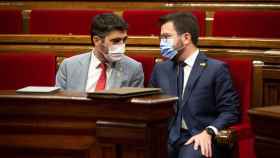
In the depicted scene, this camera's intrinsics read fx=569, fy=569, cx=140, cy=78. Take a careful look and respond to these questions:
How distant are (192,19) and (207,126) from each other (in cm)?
33

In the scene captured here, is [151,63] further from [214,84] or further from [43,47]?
[43,47]

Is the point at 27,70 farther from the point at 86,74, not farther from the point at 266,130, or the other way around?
the point at 266,130

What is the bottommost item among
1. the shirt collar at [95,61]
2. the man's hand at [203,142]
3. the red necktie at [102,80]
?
the man's hand at [203,142]

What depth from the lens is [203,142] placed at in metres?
1.43

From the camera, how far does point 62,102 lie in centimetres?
108

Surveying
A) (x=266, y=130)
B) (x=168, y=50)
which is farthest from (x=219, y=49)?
(x=266, y=130)

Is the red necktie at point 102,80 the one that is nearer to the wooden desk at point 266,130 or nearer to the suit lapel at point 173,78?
the suit lapel at point 173,78

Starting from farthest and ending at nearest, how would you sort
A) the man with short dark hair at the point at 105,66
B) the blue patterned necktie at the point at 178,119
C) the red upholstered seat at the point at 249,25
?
the red upholstered seat at the point at 249,25 → the man with short dark hair at the point at 105,66 → the blue patterned necktie at the point at 178,119

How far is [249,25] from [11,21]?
97cm

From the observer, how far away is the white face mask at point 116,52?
5.33ft

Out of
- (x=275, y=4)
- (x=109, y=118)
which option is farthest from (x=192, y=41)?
(x=275, y=4)

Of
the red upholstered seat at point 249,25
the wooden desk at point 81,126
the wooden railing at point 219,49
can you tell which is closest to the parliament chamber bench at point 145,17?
the red upholstered seat at point 249,25

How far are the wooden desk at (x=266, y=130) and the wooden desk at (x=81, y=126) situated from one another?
161 mm

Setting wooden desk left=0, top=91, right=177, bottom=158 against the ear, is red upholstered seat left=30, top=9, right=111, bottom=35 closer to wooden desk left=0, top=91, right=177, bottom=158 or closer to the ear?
the ear
